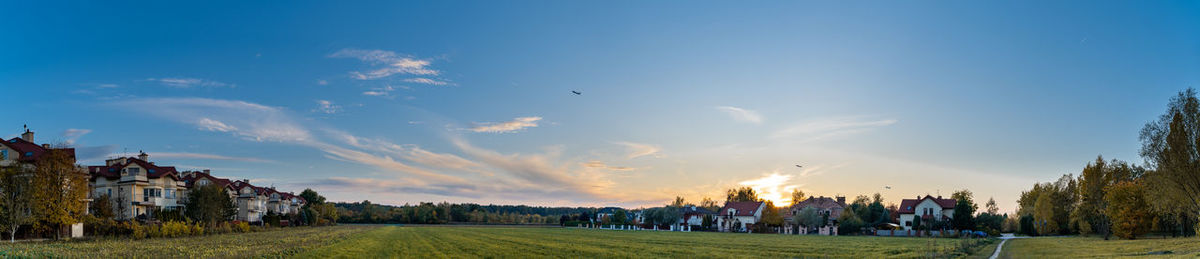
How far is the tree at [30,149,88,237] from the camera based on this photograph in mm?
42344

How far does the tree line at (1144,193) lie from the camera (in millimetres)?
39031

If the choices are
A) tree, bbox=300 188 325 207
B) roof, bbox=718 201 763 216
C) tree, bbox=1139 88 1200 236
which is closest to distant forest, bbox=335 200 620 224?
tree, bbox=300 188 325 207

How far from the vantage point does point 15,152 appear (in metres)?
48.0

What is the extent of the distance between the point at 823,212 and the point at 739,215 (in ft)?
44.1

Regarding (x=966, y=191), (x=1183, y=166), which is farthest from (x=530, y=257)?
(x=966, y=191)

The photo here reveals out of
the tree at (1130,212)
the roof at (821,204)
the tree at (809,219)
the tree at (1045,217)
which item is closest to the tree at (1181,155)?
the tree at (1130,212)

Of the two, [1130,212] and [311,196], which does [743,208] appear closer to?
[1130,212]

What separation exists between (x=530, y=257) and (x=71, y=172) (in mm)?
38005

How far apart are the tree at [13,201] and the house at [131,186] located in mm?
17204

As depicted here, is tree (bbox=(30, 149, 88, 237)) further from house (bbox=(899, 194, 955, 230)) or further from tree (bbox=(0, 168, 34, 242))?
house (bbox=(899, 194, 955, 230))

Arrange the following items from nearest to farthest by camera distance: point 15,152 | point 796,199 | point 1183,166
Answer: point 1183,166 → point 15,152 → point 796,199

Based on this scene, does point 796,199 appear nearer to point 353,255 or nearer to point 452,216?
point 452,216

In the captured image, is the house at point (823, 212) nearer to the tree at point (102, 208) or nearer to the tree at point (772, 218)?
the tree at point (772, 218)

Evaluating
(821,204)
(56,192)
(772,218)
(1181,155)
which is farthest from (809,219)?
(56,192)
